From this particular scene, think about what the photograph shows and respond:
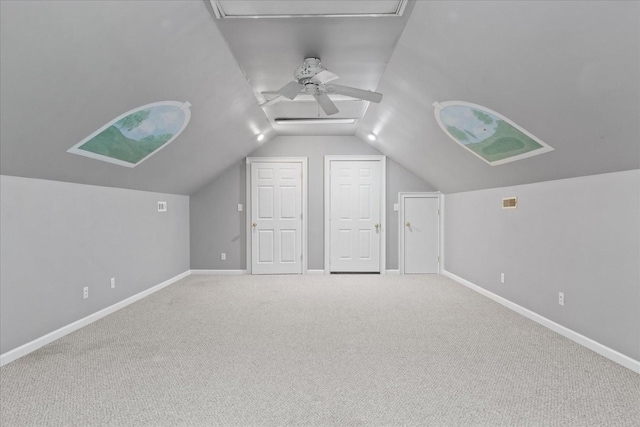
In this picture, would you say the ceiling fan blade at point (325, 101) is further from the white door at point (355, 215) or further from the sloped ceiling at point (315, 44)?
the white door at point (355, 215)

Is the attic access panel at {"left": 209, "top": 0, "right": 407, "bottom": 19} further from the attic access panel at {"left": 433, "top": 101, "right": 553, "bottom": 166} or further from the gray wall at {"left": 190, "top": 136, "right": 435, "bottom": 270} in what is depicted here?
the gray wall at {"left": 190, "top": 136, "right": 435, "bottom": 270}

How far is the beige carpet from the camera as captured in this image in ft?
6.84

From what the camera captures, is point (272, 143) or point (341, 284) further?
point (272, 143)

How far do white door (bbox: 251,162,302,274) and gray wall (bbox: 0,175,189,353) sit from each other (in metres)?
1.80

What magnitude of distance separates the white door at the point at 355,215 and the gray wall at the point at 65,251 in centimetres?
297

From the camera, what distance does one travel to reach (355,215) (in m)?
6.55

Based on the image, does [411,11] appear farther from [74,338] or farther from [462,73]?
[74,338]

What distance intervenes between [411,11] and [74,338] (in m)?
3.88

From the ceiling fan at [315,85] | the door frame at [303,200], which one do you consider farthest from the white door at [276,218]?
the ceiling fan at [315,85]

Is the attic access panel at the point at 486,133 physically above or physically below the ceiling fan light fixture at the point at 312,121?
below

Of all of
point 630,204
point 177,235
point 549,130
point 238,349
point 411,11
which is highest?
point 411,11

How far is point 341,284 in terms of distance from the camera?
225 inches

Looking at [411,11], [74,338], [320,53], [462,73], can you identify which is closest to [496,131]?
[462,73]

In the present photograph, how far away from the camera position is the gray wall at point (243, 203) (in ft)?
21.3
